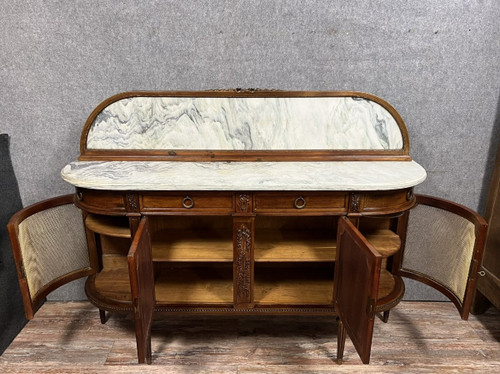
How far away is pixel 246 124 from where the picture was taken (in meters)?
1.67

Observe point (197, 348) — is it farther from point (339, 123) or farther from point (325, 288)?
point (339, 123)

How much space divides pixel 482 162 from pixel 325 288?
1.03m

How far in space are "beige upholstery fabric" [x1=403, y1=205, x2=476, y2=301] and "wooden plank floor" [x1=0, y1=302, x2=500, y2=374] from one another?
336mm

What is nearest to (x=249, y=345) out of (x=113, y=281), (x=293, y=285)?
(x=293, y=285)

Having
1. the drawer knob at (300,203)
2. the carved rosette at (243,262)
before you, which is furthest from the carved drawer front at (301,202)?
the carved rosette at (243,262)

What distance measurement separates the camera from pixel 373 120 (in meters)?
1.68

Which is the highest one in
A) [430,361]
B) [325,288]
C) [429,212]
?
[429,212]

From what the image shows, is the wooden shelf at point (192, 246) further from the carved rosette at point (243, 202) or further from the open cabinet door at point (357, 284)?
the open cabinet door at point (357, 284)

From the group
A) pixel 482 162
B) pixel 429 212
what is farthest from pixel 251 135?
pixel 482 162

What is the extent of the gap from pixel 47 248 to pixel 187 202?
697mm

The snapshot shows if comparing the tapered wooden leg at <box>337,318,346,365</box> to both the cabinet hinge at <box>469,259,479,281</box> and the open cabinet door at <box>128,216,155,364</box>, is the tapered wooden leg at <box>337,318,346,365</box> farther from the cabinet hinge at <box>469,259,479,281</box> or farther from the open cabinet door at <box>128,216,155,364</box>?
the open cabinet door at <box>128,216,155,364</box>

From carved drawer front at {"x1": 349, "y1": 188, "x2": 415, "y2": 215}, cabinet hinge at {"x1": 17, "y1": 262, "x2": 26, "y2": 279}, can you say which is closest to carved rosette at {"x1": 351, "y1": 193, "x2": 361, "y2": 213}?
carved drawer front at {"x1": 349, "y1": 188, "x2": 415, "y2": 215}

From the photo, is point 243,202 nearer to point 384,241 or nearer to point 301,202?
point 301,202

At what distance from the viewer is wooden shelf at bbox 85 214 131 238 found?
1500 millimetres
